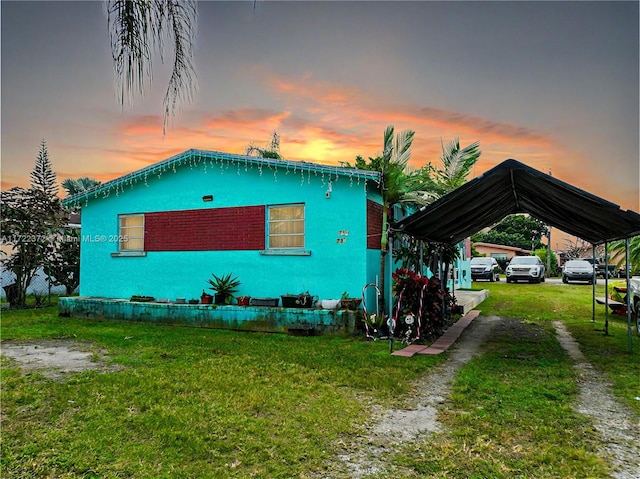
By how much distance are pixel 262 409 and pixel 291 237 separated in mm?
6297

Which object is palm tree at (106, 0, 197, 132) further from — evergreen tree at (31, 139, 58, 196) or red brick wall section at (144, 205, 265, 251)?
evergreen tree at (31, 139, 58, 196)

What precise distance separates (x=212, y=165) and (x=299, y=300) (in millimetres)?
4405

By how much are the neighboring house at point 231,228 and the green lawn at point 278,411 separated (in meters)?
2.37

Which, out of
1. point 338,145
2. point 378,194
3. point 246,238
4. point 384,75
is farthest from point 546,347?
point 338,145

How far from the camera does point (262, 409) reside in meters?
5.02

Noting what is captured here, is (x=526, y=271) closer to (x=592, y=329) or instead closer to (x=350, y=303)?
(x=592, y=329)

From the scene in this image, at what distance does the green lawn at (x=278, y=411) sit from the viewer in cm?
373

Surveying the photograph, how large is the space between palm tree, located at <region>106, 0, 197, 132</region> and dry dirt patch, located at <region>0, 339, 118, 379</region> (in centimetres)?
556

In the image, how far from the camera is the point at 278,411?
16.3 ft

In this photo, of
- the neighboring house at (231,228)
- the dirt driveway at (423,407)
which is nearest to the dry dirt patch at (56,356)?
the dirt driveway at (423,407)

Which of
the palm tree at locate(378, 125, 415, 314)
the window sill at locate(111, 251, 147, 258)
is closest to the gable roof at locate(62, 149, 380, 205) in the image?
the palm tree at locate(378, 125, 415, 314)

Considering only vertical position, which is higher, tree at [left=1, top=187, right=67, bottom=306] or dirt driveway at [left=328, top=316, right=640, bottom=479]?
tree at [left=1, top=187, right=67, bottom=306]

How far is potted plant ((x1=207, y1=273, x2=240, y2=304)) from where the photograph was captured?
11328 mm

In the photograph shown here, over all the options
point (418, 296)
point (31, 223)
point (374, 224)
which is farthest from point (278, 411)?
point (31, 223)
